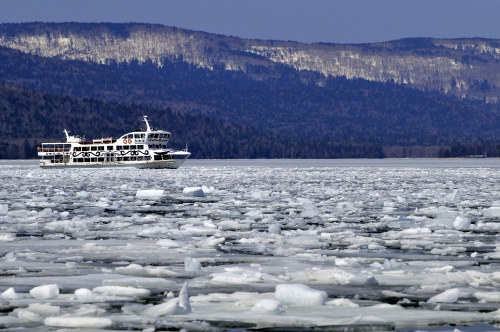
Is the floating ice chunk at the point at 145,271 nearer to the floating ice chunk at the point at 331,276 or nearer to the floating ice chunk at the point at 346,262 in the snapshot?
the floating ice chunk at the point at 331,276

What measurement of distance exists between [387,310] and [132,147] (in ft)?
390

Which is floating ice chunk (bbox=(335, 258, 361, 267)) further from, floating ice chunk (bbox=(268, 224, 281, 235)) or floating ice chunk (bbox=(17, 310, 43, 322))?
floating ice chunk (bbox=(17, 310, 43, 322))

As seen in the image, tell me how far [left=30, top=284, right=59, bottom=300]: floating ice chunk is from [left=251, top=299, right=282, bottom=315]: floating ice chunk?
202 cm

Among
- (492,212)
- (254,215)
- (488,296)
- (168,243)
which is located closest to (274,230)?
(168,243)

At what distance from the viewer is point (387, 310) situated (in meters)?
7.67

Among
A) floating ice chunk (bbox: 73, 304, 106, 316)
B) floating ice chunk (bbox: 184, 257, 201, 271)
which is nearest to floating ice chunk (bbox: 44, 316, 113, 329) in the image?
floating ice chunk (bbox: 73, 304, 106, 316)

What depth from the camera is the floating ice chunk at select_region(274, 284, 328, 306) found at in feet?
25.9

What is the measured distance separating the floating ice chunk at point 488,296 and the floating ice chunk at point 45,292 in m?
3.98

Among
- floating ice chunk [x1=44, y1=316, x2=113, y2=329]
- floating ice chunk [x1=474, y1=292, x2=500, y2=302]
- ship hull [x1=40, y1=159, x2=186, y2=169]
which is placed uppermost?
ship hull [x1=40, y1=159, x2=186, y2=169]

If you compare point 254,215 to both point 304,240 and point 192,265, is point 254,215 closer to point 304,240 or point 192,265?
point 304,240

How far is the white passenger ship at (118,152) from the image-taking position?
120938mm

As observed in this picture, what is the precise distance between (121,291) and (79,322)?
1.57 m

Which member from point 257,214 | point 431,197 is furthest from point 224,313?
point 431,197

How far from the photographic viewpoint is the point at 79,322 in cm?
700
